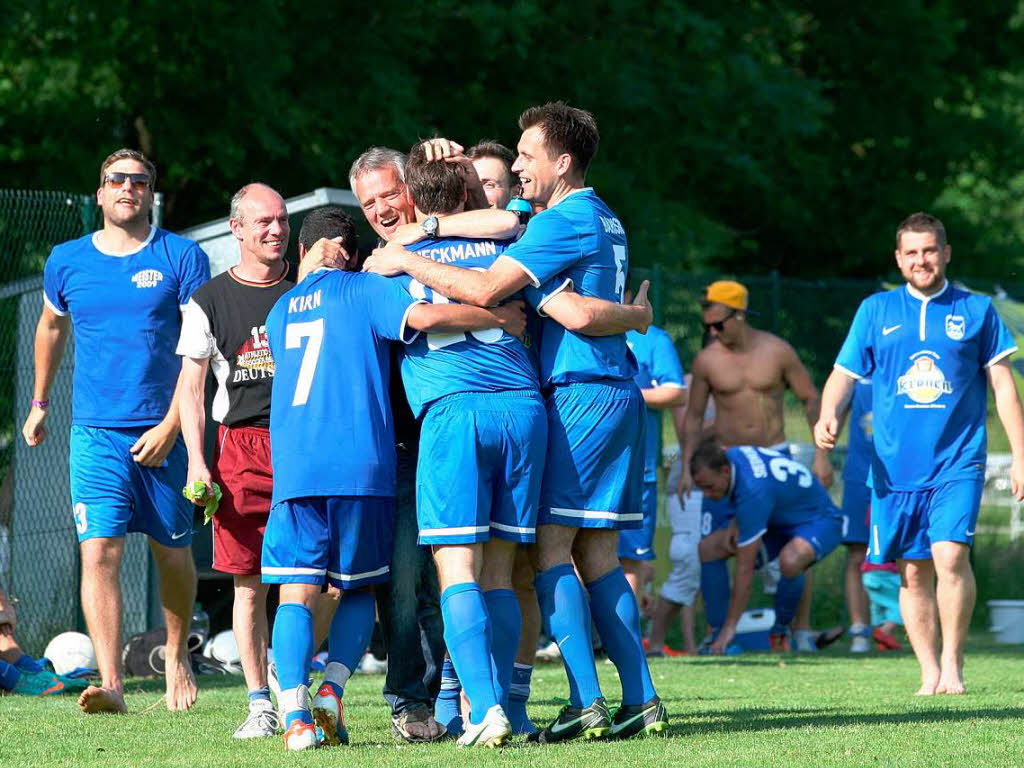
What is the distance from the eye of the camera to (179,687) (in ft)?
24.1

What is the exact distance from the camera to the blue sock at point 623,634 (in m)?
5.75

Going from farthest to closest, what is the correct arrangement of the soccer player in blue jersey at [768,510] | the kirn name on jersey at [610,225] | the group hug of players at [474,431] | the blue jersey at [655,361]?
the soccer player in blue jersey at [768,510] < the blue jersey at [655,361] < the kirn name on jersey at [610,225] < the group hug of players at [474,431]

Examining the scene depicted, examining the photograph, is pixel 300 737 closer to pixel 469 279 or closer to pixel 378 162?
pixel 469 279

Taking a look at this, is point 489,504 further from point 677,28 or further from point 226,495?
point 677,28

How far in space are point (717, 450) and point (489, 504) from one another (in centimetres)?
626

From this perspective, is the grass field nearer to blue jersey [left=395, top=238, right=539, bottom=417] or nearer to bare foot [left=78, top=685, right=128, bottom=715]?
bare foot [left=78, top=685, right=128, bottom=715]

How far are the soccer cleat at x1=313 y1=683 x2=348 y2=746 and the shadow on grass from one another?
48.5 inches

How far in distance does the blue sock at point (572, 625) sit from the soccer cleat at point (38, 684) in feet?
12.0

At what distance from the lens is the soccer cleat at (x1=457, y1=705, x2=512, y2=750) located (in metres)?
5.27

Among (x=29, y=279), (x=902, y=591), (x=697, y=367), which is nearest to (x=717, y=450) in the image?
(x=697, y=367)

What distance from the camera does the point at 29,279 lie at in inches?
410

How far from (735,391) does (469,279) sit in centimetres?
698

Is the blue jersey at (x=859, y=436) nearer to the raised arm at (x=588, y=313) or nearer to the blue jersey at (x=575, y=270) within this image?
the blue jersey at (x=575, y=270)

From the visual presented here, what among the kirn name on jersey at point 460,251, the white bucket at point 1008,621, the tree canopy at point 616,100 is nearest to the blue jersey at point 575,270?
the kirn name on jersey at point 460,251
